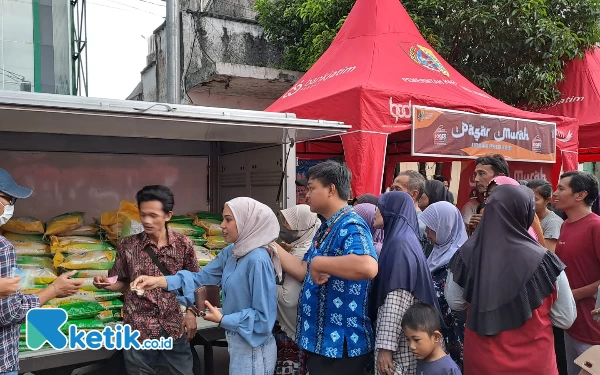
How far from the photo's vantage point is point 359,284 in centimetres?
229

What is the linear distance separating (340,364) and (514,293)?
2.82 feet

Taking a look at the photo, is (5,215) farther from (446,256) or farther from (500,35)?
(500,35)

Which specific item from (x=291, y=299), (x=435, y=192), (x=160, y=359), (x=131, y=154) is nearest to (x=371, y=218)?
(x=291, y=299)

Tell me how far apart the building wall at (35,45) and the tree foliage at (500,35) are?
14.1ft

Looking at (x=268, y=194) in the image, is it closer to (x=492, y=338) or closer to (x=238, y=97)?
(x=492, y=338)

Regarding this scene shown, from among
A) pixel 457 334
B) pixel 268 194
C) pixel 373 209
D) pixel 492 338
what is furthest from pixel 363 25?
pixel 492 338

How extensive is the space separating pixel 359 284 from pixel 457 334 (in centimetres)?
107

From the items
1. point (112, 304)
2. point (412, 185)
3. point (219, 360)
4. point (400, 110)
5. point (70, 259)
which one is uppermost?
point (400, 110)

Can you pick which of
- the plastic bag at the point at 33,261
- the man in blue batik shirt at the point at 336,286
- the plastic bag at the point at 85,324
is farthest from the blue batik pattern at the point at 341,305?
the plastic bag at the point at 33,261

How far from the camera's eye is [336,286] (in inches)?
89.9

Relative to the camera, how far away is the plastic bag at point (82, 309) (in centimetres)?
317

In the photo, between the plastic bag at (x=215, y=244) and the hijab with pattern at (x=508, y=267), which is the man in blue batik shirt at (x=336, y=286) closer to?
the hijab with pattern at (x=508, y=267)

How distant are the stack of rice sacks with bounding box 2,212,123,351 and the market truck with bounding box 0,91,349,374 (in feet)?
0.55
